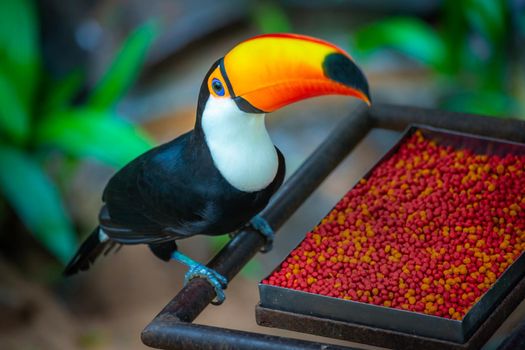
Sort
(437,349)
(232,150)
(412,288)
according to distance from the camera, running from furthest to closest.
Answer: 1. (232,150)
2. (412,288)
3. (437,349)

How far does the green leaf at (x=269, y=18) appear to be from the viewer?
4492 millimetres

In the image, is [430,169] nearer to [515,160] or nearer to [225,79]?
[515,160]

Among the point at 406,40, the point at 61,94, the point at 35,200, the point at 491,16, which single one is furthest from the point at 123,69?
the point at 491,16

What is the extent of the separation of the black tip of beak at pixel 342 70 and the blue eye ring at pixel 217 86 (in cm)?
25

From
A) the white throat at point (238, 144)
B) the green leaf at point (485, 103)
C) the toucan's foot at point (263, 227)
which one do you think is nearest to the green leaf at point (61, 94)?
the green leaf at point (485, 103)

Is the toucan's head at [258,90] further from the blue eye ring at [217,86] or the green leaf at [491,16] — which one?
the green leaf at [491,16]

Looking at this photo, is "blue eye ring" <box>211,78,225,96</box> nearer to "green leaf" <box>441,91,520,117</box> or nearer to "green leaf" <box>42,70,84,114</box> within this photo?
"green leaf" <box>42,70,84,114</box>

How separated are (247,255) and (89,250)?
483 mm

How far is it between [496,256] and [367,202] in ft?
1.03

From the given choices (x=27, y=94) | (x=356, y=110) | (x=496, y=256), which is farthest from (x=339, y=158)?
(x=27, y=94)

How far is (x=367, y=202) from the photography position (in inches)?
75.0

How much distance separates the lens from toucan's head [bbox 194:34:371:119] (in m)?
1.51

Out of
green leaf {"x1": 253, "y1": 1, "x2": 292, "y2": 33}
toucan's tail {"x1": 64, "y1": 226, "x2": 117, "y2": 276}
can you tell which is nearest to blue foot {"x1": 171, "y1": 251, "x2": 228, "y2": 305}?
toucan's tail {"x1": 64, "y1": 226, "x2": 117, "y2": 276}

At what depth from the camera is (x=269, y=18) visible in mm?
4566
